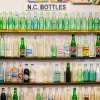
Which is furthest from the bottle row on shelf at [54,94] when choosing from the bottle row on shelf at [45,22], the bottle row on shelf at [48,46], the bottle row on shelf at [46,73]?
the bottle row on shelf at [45,22]

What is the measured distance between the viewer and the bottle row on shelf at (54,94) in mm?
3424

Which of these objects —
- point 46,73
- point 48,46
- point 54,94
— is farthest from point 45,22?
point 54,94

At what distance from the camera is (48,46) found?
11.2 feet

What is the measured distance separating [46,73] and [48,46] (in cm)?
30

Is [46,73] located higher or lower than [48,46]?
lower

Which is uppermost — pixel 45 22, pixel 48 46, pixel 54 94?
pixel 45 22

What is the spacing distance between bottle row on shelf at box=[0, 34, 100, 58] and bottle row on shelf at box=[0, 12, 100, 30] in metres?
0.16

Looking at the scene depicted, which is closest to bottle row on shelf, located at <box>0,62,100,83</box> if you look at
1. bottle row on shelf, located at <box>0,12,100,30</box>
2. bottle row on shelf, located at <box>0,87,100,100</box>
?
bottle row on shelf, located at <box>0,87,100,100</box>

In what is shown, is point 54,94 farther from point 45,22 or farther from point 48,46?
point 45,22

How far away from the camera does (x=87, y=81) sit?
134 inches

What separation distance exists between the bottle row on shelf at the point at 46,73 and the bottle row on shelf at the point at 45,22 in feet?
→ 1.43

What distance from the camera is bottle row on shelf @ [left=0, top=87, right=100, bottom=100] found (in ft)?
11.2

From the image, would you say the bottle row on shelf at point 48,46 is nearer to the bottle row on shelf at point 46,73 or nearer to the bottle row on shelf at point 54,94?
the bottle row on shelf at point 46,73

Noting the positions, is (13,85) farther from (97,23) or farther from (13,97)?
(97,23)
